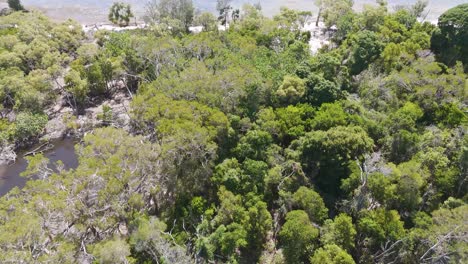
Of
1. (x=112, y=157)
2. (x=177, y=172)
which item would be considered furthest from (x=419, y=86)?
(x=112, y=157)

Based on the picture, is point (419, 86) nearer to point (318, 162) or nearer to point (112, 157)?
point (318, 162)

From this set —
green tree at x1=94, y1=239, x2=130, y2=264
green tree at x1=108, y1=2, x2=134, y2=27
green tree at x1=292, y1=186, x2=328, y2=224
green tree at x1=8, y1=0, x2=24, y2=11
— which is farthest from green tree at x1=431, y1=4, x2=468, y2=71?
green tree at x1=8, y1=0, x2=24, y2=11

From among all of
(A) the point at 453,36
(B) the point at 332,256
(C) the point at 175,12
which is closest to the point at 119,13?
(C) the point at 175,12

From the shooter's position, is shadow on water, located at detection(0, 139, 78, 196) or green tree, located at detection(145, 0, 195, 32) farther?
green tree, located at detection(145, 0, 195, 32)

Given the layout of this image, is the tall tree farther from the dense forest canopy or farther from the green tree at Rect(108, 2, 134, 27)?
the green tree at Rect(108, 2, 134, 27)

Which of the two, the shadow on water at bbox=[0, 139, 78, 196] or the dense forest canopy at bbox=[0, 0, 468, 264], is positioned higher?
the dense forest canopy at bbox=[0, 0, 468, 264]

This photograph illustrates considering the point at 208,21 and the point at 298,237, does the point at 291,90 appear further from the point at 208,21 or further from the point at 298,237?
the point at 208,21
